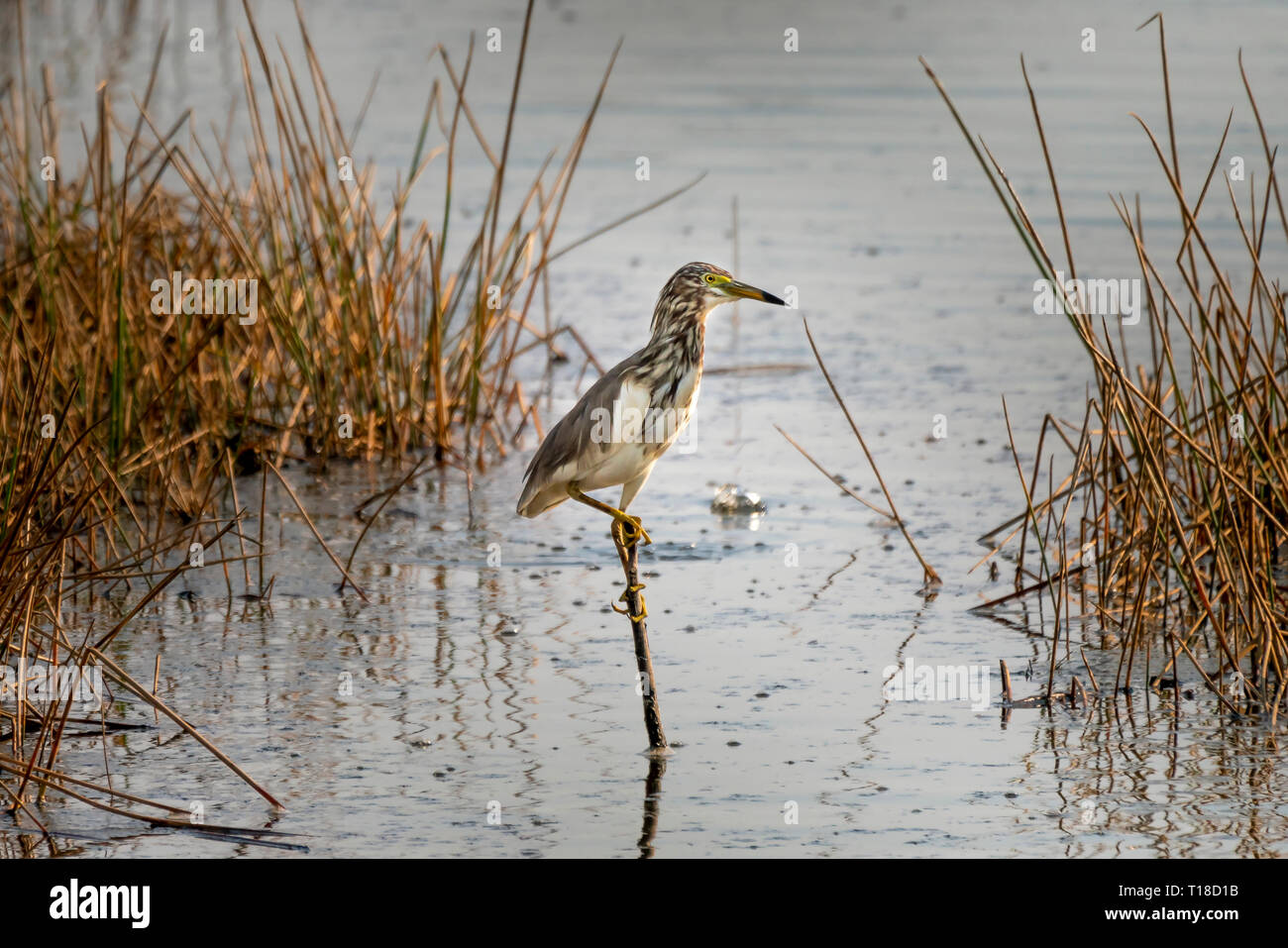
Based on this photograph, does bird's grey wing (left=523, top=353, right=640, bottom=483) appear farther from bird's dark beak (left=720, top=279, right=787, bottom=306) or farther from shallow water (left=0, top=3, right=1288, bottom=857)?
shallow water (left=0, top=3, right=1288, bottom=857)

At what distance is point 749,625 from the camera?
19.4 feet

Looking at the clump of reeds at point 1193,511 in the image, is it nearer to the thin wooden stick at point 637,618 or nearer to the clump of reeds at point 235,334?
the thin wooden stick at point 637,618

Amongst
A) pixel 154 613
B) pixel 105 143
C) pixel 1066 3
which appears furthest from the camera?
pixel 1066 3

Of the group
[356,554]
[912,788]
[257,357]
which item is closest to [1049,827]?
[912,788]

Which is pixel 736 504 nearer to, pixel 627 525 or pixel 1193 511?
pixel 1193 511

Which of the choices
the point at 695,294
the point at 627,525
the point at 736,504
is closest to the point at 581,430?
the point at 627,525

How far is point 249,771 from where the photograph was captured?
15.2 feet

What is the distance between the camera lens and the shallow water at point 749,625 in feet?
14.5

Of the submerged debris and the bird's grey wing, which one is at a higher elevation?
the bird's grey wing

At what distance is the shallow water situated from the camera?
14.5ft

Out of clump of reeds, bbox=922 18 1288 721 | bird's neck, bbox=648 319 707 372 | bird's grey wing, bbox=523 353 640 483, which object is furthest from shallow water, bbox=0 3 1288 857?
bird's neck, bbox=648 319 707 372
